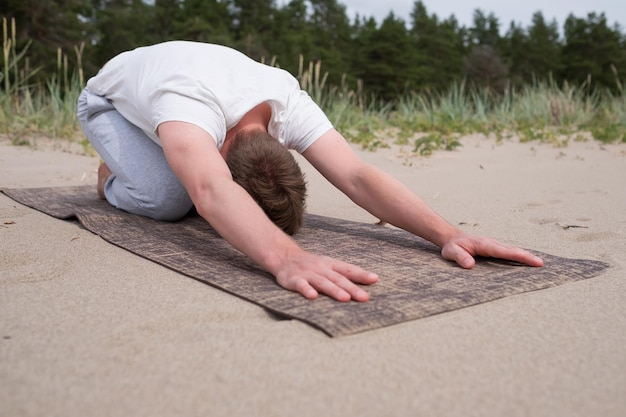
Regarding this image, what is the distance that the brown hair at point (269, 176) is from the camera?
195 centimetres

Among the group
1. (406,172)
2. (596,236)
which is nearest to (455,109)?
(406,172)

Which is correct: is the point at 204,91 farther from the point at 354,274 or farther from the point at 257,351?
the point at 257,351

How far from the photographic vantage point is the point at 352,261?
1.89 m

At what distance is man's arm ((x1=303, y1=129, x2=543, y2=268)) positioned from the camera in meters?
1.83

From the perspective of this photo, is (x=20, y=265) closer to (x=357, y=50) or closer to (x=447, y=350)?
(x=447, y=350)

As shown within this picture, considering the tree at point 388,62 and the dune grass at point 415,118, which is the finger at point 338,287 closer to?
the dune grass at point 415,118

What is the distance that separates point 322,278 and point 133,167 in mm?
1299

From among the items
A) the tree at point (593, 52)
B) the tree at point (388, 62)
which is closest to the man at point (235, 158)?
the tree at point (388, 62)

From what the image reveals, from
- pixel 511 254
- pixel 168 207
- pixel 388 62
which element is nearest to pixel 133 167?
pixel 168 207

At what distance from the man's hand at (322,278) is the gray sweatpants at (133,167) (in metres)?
1.01

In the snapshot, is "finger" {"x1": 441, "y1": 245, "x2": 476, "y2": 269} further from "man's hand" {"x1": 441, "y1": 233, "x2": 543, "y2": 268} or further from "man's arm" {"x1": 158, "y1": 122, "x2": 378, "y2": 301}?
"man's arm" {"x1": 158, "y1": 122, "x2": 378, "y2": 301}

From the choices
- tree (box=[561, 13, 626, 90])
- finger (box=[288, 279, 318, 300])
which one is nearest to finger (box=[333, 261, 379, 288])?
finger (box=[288, 279, 318, 300])

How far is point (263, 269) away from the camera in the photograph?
5.70 ft

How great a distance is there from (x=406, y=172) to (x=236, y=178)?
2307mm
